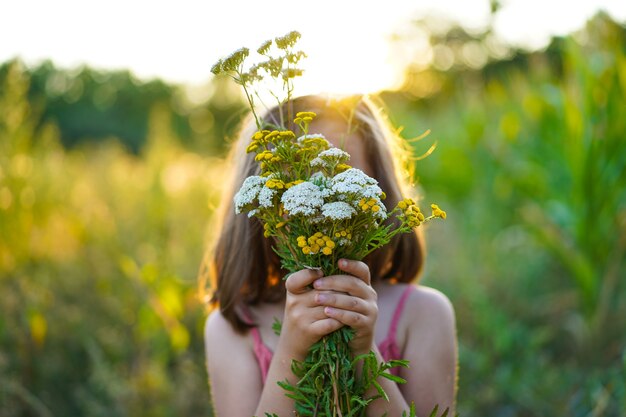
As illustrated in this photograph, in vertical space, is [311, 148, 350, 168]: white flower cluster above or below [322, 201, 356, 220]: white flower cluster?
above

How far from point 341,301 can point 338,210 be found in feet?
0.70

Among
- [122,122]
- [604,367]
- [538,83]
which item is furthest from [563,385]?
[122,122]

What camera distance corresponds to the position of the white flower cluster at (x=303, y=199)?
95 cm

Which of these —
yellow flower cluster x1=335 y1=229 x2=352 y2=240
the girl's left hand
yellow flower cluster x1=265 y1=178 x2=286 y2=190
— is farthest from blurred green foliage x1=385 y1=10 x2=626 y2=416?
yellow flower cluster x1=265 y1=178 x2=286 y2=190

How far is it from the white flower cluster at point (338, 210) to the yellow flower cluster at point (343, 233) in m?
0.04

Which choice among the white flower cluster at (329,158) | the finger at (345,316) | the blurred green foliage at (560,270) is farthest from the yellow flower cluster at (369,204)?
the blurred green foliage at (560,270)

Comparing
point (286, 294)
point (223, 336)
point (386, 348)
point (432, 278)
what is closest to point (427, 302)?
point (386, 348)

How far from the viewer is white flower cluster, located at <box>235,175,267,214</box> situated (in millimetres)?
1027

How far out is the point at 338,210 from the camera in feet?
3.16

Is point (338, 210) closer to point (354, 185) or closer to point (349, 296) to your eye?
point (354, 185)

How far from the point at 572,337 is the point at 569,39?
1.65 m

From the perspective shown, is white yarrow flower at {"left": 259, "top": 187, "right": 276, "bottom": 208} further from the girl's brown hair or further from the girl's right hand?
the girl's brown hair

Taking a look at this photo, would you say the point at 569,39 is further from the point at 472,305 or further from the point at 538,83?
the point at 538,83

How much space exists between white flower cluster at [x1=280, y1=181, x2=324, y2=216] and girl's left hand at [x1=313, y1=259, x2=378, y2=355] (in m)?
0.15
